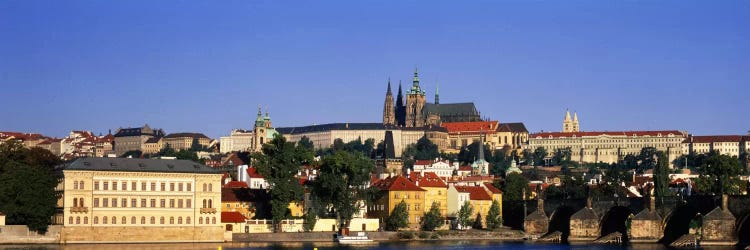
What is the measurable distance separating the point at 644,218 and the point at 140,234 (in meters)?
30.5

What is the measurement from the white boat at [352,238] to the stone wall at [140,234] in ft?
24.5

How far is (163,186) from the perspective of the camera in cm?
8469

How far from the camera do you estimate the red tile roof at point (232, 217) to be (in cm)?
8819

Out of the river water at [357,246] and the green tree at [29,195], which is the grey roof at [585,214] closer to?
the river water at [357,246]

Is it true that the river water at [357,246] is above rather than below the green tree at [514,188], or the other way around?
below

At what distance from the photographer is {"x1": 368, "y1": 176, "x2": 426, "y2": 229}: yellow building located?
332 ft

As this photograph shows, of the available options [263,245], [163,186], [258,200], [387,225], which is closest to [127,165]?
[163,186]

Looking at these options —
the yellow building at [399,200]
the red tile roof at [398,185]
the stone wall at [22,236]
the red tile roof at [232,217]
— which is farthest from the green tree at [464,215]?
the stone wall at [22,236]

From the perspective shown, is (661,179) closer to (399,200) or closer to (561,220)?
(561,220)

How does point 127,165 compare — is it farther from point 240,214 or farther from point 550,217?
point 550,217

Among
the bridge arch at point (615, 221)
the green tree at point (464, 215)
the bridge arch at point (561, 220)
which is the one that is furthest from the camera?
the green tree at point (464, 215)

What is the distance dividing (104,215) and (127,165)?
357cm

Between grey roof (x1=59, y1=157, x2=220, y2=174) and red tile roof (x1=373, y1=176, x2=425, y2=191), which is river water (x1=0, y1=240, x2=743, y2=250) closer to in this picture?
grey roof (x1=59, y1=157, x2=220, y2=174)

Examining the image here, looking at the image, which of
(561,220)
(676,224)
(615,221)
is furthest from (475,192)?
(676,224)
